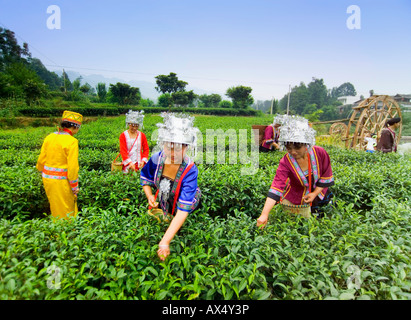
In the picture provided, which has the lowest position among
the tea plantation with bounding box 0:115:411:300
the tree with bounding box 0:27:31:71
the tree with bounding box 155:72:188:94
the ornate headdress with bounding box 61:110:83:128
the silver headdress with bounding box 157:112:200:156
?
the tea plantation with bounding box 0:115:411:300

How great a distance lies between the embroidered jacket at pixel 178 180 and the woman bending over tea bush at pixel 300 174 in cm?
71

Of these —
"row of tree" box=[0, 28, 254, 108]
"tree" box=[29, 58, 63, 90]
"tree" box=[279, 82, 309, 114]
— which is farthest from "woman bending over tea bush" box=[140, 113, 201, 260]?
"tree" box=[29, 58, 63, 90]

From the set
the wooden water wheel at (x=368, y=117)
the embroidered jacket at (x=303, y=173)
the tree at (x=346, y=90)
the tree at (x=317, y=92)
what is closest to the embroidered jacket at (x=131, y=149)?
the embroidered jacket at (x=303, y=173)

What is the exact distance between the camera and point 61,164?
3.01 metres

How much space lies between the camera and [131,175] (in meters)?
3.53

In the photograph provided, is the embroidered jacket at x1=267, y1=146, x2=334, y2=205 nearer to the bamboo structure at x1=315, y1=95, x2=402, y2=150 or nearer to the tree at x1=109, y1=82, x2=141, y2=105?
the bamboo structure at x1=315, y1=95, x2=402, y2=150

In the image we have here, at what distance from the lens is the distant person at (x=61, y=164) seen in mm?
2947

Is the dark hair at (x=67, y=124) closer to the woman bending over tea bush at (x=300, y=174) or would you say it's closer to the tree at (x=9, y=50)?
the woman bending over tea bush at (x=300, y=174)

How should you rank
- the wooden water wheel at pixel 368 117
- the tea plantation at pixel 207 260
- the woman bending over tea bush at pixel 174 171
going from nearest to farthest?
the tea plantation at pixel 207 260 → the woman bending over tea bush at pixel 174 171 → the wooden water wheel at pixel 368 117

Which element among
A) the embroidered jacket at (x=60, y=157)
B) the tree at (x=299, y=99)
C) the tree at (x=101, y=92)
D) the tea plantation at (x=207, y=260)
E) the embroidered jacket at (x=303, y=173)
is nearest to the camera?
the tea plantation at (x=207, y=260)

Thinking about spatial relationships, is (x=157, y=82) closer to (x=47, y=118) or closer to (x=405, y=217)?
(x=47, y=118)

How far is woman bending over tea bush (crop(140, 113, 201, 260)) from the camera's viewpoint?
187cm

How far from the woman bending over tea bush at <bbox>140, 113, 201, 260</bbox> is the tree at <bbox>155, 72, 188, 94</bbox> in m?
41.9
